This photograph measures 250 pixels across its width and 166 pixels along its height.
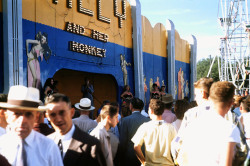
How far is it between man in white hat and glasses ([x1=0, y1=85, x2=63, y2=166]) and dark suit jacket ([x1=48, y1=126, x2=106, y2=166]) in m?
0.29

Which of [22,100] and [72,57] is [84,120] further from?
[72,57]

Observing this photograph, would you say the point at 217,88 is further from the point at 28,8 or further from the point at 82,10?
the point at 82,10

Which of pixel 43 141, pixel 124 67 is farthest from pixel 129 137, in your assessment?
pixel 124 67

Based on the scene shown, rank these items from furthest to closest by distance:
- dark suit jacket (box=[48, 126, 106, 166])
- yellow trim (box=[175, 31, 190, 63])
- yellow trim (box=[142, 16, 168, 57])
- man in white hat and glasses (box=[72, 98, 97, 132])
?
1. yellow trim (box=[175, 31, 190, 63])
2. yellow trim (box=[142, 16, 168, 57])
3. man in white hat and glasses (box=[72, 98, 97, 132])
4. dark suit jacket (box=[48, 126, 106, 166])

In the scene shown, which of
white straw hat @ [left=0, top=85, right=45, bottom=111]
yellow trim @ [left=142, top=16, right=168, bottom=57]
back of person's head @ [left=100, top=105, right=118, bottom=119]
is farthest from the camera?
yellow trim @ [left=142, top=16, right=168, bottom=57]

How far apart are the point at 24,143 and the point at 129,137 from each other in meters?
3.00

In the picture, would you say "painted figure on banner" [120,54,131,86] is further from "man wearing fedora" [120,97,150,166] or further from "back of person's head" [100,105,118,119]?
"back of person's head" [100,105,118,119]

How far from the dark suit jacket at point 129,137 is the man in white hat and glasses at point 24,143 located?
8.95 ft

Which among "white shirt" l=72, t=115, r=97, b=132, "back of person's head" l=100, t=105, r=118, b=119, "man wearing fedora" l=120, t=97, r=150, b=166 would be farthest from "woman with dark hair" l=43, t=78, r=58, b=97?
"back of person's head" l=100, t=105, r=118, b=119

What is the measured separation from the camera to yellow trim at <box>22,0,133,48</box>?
385 inches

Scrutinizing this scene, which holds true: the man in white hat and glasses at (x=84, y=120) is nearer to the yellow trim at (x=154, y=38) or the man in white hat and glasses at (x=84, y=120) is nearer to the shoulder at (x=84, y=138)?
the shoulder at (x=84, y=138)

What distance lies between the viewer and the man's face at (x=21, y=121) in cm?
246

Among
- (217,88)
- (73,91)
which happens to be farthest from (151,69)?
(217,88)

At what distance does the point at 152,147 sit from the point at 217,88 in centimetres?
183
